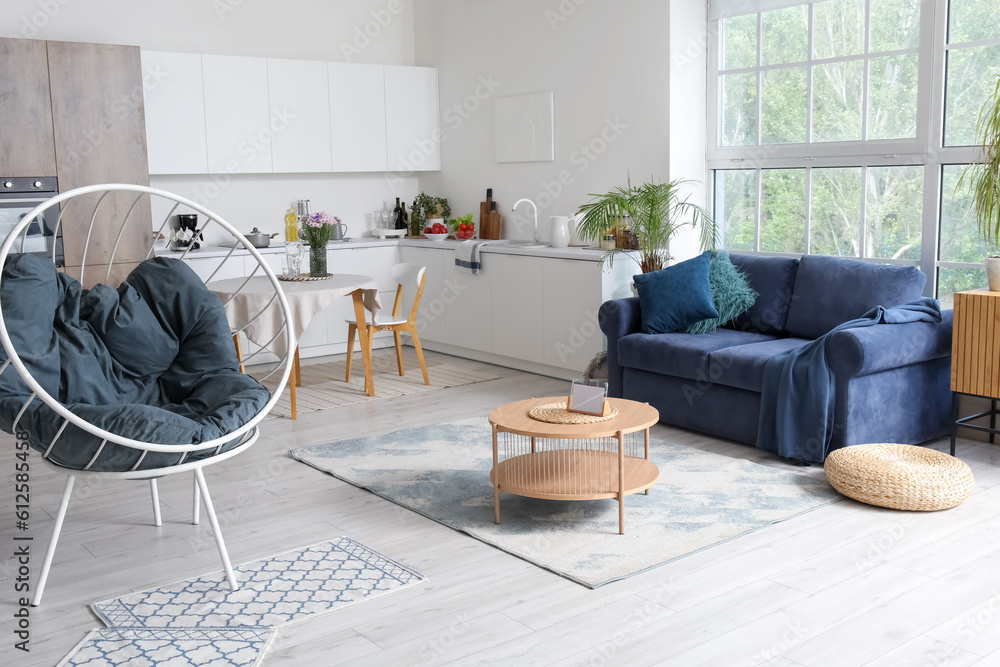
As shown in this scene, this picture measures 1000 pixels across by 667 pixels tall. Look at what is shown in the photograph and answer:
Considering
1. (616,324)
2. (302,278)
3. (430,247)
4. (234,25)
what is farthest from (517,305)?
(234,25)

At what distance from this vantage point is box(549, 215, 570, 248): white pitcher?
6.04 metres

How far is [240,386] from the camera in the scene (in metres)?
3.29

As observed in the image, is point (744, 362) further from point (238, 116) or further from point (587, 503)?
point (238, 116)

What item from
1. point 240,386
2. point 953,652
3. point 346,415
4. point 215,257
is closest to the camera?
Answer: point 953,652

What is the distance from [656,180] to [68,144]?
12.0 feet

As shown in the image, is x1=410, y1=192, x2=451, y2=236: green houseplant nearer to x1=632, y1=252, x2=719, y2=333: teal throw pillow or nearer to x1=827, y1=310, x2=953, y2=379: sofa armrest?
x1=632, y1=252, x2=719, y2=333: teal throw pillow

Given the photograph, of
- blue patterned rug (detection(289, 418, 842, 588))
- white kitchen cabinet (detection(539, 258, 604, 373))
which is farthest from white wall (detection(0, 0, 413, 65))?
blue patterned rug (detection(289, 418, 842, 588))

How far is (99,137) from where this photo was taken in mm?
5699

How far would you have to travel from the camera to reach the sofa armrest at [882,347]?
3.84 metres

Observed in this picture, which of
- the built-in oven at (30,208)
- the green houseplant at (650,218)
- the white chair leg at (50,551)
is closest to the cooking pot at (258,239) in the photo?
the built-in oven at (30,208)

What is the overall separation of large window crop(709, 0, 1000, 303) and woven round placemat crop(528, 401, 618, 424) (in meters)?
2.22

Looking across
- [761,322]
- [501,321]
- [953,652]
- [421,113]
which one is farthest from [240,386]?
[421,113]

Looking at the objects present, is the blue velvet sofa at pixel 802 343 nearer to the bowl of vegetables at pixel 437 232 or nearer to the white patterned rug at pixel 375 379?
the white patterned rug at pixel 375 379

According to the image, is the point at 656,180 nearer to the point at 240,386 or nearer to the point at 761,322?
the point at 761,322
